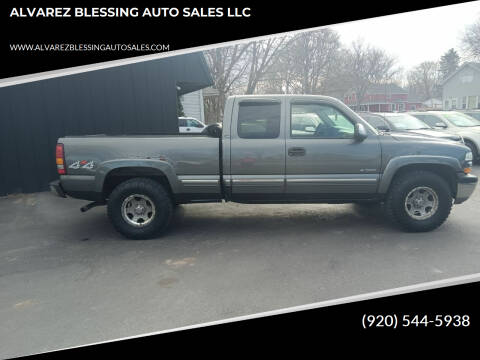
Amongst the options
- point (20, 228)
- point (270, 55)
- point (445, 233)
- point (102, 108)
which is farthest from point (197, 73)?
point (270, 55)

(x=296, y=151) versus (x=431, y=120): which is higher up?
(x=431, y=120)

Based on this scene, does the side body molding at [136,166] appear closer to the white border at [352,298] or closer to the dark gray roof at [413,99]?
the white border at [352,298]

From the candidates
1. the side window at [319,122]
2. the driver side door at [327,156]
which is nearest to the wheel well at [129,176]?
the driver side door at [327,156]

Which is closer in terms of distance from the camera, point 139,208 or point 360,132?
point 360,132

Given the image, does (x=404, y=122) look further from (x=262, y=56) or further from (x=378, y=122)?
(x=262, y=56)

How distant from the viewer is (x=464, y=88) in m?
38.1

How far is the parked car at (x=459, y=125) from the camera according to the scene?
33.1 feet

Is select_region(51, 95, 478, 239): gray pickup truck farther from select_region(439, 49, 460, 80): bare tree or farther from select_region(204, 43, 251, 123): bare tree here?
select_region(439, 49, 460, 80): bare tree

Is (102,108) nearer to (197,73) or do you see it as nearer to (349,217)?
(197,73)

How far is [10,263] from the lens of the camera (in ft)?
14.1

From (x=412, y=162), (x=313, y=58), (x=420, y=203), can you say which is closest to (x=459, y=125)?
(x=420, y=203)

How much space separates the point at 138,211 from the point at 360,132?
10.5 feet

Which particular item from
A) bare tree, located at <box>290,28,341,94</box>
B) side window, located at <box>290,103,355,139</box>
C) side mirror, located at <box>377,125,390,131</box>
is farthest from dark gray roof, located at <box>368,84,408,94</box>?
side window, located at <box>290,103,355,139</box>

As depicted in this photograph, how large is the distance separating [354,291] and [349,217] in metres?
2.56
